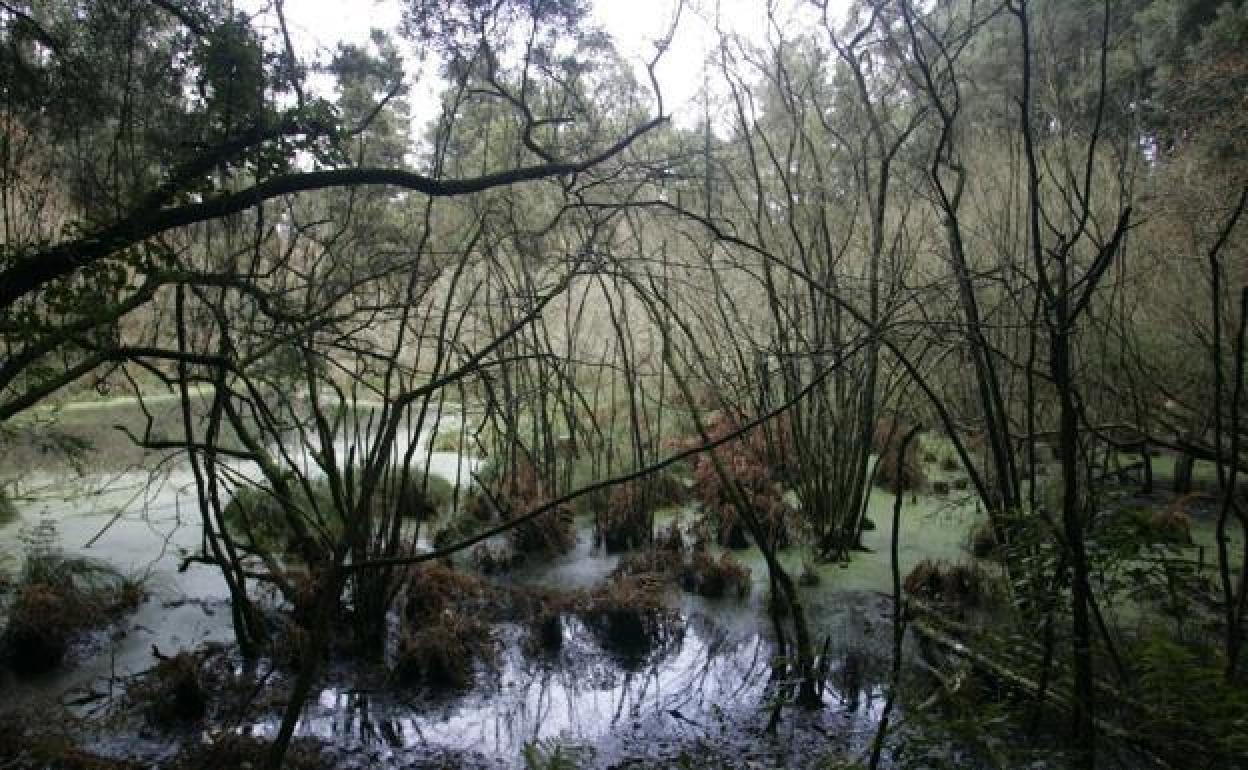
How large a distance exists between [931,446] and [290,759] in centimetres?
671

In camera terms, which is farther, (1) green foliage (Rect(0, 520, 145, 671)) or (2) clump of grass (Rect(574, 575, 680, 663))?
(2) clump of grass (Rect(574, 575, 680, 663))

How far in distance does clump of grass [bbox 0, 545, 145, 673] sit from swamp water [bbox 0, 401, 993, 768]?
88 millimetres

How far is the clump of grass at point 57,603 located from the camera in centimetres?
352

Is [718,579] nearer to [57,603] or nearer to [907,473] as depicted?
[907,473]

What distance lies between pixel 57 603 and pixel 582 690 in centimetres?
248

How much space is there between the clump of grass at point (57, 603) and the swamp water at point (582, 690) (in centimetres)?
9

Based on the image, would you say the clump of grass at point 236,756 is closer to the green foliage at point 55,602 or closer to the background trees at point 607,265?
the background trees at point 607,265

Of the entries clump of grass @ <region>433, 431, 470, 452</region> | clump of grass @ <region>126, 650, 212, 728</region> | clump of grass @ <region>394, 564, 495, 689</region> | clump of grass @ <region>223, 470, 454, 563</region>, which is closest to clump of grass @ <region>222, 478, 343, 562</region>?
clump of grass @ <region>223, 470, 454, 563</region>

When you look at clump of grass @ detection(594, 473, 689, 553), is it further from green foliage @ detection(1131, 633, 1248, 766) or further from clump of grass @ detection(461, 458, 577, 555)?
green foliage @ detection(1131, 633, 1248, 766)

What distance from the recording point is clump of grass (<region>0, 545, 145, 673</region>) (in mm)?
3521

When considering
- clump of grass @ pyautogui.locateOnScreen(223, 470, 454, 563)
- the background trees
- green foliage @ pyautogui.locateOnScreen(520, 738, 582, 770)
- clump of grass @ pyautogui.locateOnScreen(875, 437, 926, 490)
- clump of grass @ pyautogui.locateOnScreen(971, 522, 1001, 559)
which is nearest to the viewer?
green foliage @ pyautogui.locateOnScreen(520, 738, 582, 770)

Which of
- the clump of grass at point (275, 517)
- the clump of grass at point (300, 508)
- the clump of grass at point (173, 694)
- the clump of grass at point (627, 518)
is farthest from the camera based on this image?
the clump of grass at point (627, 518)

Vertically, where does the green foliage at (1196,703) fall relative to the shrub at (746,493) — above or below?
below

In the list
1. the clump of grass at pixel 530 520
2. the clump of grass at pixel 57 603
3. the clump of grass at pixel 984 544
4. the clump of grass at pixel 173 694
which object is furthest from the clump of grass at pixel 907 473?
the clump of grass at pixel 57 603
